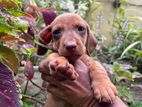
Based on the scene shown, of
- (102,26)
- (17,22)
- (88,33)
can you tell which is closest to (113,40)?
(102,26)

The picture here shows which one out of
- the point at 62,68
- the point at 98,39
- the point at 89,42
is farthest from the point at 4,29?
the point at 98,39

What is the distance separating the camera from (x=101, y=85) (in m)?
1.60

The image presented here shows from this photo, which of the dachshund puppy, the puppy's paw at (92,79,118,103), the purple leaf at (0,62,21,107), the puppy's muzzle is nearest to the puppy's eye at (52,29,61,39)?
the dachshund puppy

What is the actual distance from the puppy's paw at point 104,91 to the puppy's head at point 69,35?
14 centimetres

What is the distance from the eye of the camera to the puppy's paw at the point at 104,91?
1547mm

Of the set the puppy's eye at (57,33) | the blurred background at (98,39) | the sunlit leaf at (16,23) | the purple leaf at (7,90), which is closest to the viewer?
the purple leaf at (7,90)

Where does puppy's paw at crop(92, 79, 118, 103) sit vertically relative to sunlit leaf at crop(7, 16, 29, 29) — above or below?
below

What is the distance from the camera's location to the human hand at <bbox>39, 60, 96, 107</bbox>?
168 centimetres

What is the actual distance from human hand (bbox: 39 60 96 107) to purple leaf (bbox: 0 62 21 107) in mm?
401

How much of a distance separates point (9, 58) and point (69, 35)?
0.30 meters

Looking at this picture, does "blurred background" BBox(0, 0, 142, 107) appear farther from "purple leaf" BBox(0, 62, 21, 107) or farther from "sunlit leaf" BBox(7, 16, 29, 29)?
"purple leaf" BBox(0, 62, 21, 107)

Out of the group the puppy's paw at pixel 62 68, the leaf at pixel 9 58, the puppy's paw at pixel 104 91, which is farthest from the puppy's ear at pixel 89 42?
the leaf at pixel 9 58

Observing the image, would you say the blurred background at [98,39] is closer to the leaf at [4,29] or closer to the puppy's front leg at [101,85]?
the leaf at [4,29]

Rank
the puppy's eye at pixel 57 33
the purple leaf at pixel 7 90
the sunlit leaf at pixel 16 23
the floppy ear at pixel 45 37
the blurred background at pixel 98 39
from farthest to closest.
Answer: the floppy ear at pixel 45 37 → the puppy's eye at pixel 57 33 → the blurred background at pixel 98 39 → the sunlit leaf at pixel 16 23 → the purple leaf at pixel 7 90
